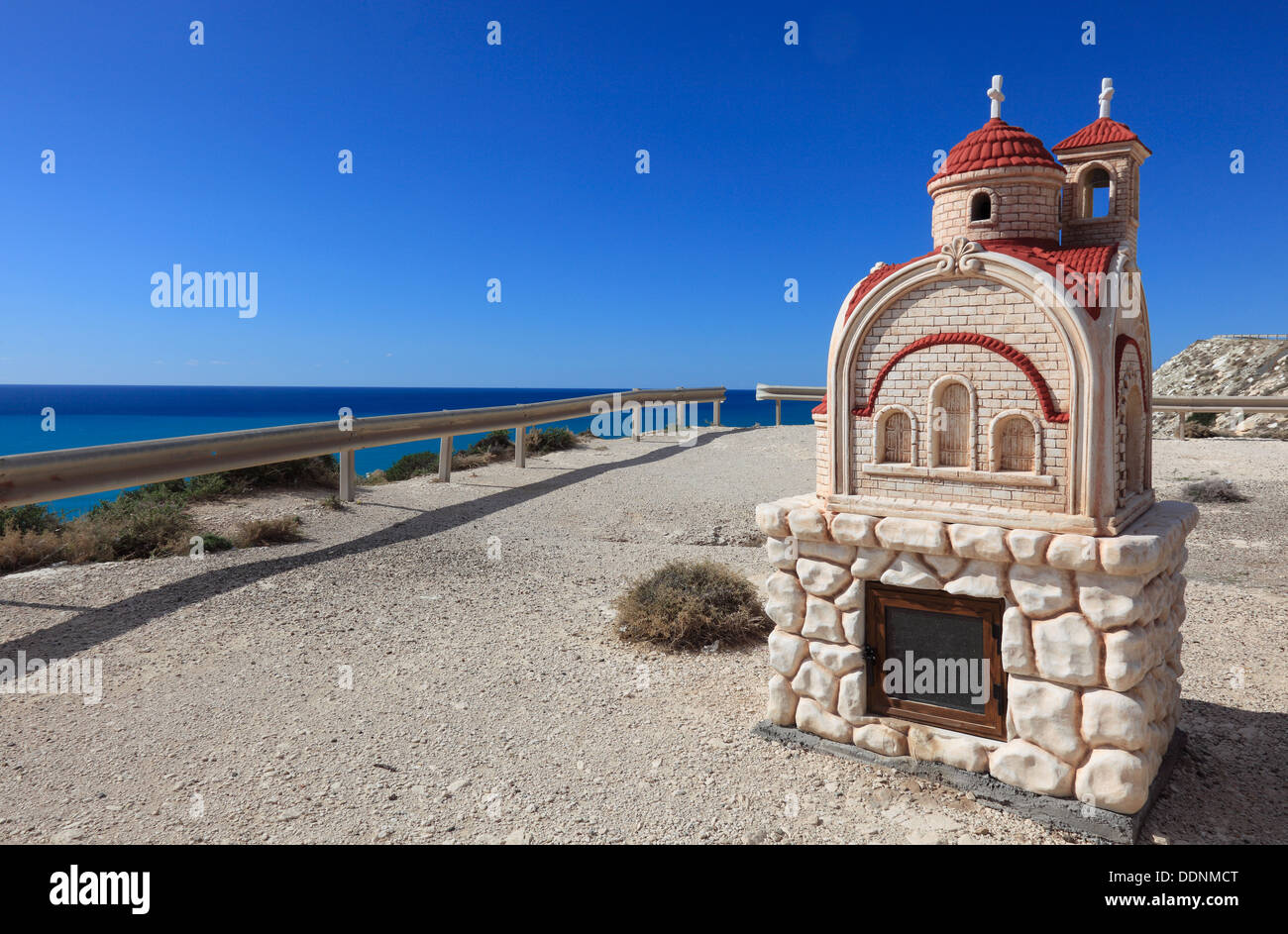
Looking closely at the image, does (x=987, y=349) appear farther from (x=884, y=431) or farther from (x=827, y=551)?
(x=827, y=551)

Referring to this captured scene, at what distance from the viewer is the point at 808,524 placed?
15.1ft

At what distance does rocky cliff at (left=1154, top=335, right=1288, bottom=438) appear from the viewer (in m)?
23.0

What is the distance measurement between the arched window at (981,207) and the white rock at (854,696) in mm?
2981

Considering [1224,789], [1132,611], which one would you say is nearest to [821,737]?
[1132,611]

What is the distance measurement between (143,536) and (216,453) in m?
1.19

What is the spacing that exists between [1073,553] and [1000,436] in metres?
0.75

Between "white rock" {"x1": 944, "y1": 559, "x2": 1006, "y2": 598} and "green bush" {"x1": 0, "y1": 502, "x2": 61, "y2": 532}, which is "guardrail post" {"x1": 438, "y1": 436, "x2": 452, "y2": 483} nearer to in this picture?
"green bush" {"x1": 0, "y1": 502, "x2": 61, "y2": 532}

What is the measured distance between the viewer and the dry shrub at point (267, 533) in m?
8.54

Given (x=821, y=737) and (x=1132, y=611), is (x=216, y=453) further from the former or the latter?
(x=1132, y=611)

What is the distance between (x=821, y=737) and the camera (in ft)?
15.5

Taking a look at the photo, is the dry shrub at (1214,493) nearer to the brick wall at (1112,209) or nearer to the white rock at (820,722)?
the brick wall at (1112,209)

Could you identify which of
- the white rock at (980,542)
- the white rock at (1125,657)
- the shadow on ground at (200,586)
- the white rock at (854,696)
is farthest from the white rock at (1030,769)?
the shadow on ground at (200,586)

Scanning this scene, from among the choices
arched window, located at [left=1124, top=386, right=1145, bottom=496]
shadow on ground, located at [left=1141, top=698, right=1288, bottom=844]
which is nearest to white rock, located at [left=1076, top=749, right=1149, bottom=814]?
shadow on ground, located at [left=1141, top=698, right=1288, bottom=844]
